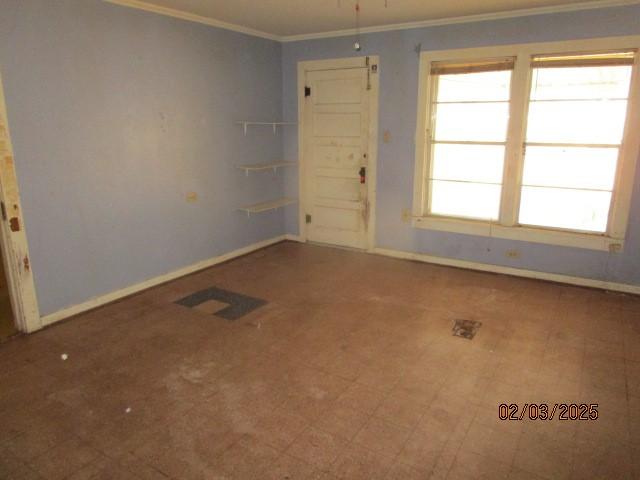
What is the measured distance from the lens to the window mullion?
4281 millimetres

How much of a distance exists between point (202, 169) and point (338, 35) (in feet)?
7.21

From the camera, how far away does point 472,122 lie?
469 centimetres

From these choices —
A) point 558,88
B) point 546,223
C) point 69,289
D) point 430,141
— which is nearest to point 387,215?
point 430,141

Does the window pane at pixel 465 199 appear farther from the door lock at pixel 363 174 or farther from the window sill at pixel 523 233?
the door lock at pixel 363 174

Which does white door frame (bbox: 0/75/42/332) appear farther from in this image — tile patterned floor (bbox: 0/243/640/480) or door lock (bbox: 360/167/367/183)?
door lock (bbox: 360/167/367/183)

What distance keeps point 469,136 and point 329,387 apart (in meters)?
3.19

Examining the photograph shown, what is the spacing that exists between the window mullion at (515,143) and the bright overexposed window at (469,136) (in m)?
0.07

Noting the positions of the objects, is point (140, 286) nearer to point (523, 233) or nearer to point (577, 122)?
point (523, 233)

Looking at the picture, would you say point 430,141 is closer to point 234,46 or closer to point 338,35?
point 338,35

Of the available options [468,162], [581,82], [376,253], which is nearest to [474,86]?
[468,162]

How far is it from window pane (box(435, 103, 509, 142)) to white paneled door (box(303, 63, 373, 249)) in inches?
33.1

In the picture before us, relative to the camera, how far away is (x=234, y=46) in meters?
4.90
